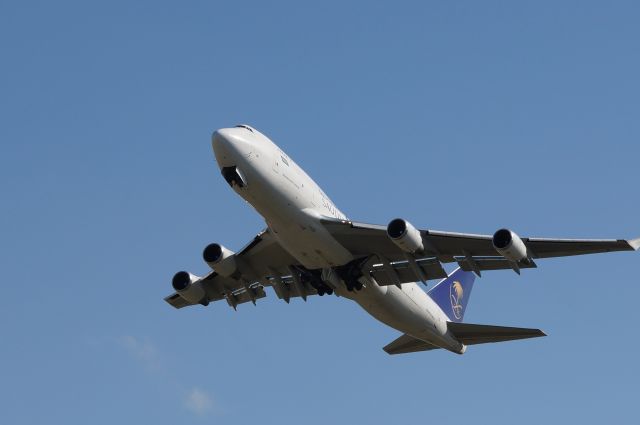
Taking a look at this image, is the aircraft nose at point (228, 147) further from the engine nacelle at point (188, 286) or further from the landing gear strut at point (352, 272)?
the engine nacelle at point (188, 286)

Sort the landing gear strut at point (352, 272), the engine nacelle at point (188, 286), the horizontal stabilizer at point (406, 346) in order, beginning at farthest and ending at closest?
1. the horizontal stabilizer at point (406, 346)
2. the engine nacelle at point (188, 286)
3. the landing gear strut at point (352, 272)

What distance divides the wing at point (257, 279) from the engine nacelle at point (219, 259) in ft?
1.79

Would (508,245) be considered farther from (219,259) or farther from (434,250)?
(219,259)

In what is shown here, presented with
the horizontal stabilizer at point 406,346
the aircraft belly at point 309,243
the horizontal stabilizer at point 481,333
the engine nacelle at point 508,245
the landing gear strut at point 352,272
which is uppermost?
the aircraft belly at point 309,243

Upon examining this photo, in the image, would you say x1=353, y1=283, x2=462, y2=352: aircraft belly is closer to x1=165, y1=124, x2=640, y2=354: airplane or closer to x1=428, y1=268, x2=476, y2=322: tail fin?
x1=165, y1=124, x2=640, y2=354: airplane

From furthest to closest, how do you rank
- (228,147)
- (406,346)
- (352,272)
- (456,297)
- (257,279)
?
(456,297) < (406,346) < (257,279) < (352,272) < (228,147)

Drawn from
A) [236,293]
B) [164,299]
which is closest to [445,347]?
[236,293]

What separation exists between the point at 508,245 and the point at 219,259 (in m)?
10.9

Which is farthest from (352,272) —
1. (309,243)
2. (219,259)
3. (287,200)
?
(219,259)

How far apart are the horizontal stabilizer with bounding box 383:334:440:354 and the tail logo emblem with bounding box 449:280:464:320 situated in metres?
2.95

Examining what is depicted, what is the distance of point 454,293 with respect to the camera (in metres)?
49.6

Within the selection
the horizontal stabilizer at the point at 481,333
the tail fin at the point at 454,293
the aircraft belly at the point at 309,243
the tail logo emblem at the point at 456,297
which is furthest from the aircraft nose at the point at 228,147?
the tail logo emblem at the point at 456,297

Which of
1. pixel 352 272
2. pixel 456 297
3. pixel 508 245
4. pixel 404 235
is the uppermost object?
pixel 404 235

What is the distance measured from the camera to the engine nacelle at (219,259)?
42.0m
